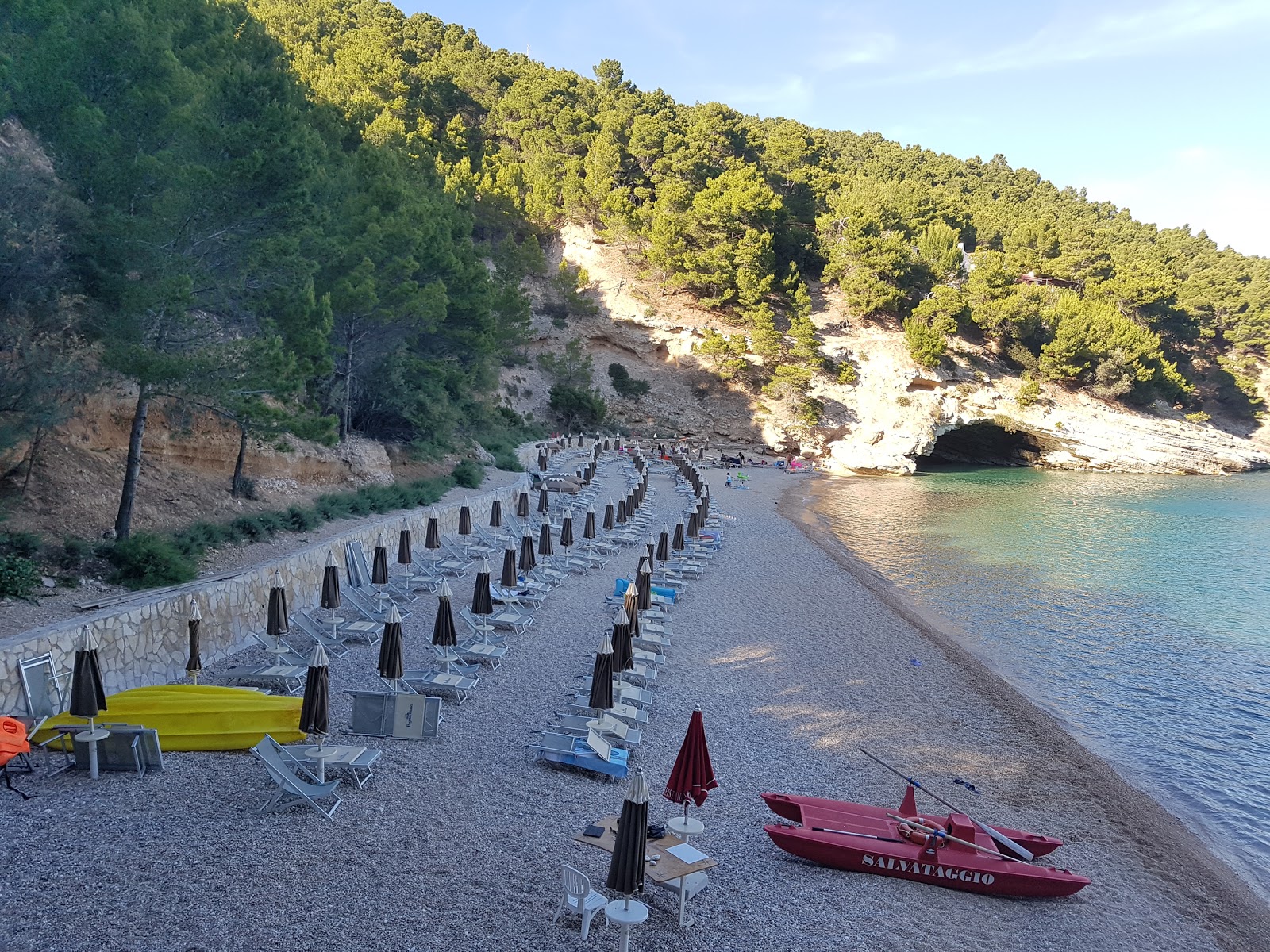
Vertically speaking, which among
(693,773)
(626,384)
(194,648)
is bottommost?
(194,648)

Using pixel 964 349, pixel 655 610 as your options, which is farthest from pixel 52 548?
pixel 964 349

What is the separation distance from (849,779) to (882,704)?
2827 millimetres

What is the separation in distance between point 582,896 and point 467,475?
18809 mm

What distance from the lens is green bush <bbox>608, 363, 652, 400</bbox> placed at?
164 feet

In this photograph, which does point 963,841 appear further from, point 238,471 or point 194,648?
point 238,471

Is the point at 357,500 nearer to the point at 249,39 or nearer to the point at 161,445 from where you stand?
the point at 161,445

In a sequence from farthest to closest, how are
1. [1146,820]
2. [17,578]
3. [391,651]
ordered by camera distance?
1. [17,578]
2. [1146,820]
3. [391,651]

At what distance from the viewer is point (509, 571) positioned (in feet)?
43.9

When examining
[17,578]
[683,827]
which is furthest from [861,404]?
[17,578]

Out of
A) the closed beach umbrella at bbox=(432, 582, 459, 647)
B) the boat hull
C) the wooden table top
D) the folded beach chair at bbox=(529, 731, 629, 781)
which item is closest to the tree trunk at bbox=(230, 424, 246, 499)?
the closed beach umbrella at bbox=(432, 582, 459, 647)

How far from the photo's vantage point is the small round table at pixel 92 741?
21.0ft

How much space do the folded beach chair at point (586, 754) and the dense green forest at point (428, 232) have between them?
681 centimetres

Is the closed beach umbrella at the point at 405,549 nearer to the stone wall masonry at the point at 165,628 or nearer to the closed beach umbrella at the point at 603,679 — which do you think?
the stone wall masonry at the point at 165,628

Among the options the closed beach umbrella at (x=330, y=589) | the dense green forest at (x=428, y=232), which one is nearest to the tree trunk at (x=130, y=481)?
the dense green forest at (x=428, y=232)
